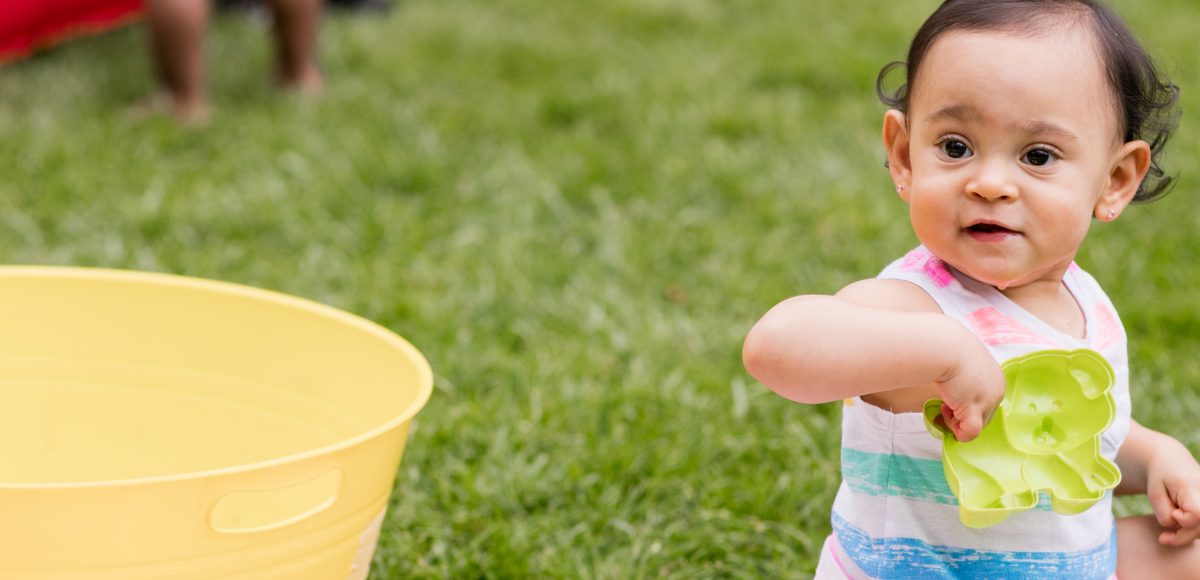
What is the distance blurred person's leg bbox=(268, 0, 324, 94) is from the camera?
357 centimetres

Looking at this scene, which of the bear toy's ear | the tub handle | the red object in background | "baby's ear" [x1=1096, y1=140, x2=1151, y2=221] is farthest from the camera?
the red object in background

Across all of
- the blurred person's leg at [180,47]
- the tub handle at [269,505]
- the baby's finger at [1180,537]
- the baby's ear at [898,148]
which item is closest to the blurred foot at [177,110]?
the blurred person's leg at [180,47]

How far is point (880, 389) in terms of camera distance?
3.45 feet

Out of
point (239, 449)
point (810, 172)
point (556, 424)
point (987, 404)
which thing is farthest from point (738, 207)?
point (987, 404)

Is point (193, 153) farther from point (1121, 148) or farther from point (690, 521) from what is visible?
point (1121, 148)

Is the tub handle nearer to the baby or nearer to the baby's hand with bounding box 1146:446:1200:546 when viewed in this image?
the baby

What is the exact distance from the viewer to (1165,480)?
1.33 meters

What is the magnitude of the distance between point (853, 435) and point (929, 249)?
0.63ft

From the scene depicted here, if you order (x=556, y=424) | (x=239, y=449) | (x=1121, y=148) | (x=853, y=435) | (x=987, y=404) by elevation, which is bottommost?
(x=556, y=424)

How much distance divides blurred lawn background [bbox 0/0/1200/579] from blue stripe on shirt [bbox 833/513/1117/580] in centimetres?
41

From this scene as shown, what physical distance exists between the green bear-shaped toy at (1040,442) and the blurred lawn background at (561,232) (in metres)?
0.55

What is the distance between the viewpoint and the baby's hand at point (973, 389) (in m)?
1.05

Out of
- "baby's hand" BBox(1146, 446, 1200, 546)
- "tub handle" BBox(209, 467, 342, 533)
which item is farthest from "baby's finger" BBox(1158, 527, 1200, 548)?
"tub handle" BBox(209, 467, 342, 533)

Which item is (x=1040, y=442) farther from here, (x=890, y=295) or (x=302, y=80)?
(x=302, y=80)
